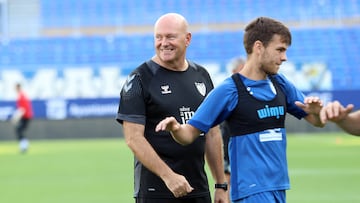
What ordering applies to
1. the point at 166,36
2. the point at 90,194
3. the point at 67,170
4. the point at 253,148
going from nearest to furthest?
1. the point at 253,148
2. the point at 166,36
3. the point at 90,194
4. the point at 67,170

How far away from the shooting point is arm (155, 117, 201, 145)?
5938 mm

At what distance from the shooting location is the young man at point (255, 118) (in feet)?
20.4

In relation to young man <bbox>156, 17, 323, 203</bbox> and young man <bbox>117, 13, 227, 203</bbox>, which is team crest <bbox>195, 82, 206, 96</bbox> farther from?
young man <bbox>156, 17, 323, 203</bbox>

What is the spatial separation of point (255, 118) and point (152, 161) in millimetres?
839

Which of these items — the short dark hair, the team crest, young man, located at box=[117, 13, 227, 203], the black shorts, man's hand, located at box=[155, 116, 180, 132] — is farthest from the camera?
the team crest

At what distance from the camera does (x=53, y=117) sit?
116 feet

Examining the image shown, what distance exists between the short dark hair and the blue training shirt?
0.28m

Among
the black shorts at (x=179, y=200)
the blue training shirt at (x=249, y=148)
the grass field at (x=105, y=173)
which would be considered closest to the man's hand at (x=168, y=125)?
the blue training shirt at (x=249, y=148)

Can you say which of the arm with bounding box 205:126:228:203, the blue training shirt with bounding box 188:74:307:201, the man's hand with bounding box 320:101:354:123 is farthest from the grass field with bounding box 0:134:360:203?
the man's hand with bounding box 320:101:354:123

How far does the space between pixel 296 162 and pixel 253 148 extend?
1447cm

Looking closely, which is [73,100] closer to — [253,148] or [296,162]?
[296,162]

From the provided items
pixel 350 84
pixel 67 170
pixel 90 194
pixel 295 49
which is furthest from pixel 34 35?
pixel 90 194

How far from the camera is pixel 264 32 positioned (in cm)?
636

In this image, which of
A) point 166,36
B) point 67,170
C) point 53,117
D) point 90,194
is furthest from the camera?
point 53,117
